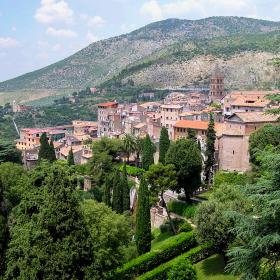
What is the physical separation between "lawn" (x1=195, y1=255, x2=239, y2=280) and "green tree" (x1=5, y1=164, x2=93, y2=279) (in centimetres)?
1068

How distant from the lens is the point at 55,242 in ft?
68.8

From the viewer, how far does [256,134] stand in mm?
44406

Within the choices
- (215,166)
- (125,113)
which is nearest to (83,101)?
(125,113)

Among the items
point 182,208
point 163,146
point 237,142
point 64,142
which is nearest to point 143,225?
point 182,208

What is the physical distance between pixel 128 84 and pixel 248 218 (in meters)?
183

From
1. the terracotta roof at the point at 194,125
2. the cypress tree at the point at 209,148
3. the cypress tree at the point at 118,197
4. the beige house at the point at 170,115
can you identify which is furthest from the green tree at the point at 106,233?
the beige house at the point at 170,115

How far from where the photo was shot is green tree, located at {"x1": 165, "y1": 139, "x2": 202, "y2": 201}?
4341 centimetres

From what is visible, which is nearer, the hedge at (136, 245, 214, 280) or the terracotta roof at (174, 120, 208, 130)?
the hedge at (136, 245, 214, 280)

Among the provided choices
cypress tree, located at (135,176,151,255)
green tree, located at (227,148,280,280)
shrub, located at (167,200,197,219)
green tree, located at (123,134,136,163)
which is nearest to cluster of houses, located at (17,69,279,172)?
green tree, located at (123,134,136,163)

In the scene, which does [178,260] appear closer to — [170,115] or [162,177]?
[162,177]

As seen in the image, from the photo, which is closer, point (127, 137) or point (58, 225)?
point (58, 225)

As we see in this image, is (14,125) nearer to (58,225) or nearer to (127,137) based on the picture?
(127,137)

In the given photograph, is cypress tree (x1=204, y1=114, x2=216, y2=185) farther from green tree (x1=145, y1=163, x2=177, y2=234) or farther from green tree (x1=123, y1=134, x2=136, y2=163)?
green tree (x1=123, y1=134, x2=136, y2=163)

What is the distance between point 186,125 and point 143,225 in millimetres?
35093
